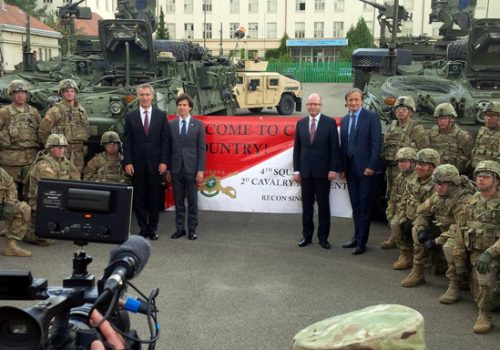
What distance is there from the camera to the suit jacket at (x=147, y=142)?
819cm

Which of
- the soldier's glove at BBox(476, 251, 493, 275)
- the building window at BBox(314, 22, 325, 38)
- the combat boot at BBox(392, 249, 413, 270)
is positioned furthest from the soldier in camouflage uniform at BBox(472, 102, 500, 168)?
the building window at BBox(314, 22, 325, 38)

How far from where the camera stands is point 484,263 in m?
5.42

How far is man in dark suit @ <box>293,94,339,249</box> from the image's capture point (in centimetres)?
776

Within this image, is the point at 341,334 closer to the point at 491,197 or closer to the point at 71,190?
the point at 71,190

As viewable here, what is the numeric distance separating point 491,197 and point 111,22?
29.2 ft

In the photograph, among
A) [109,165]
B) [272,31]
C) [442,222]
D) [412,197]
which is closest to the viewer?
[442,222]

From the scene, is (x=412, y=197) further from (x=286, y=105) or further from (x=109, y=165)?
Result: (x=286, y=105)

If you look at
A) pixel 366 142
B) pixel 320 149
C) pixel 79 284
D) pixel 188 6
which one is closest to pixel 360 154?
pixel 366 142

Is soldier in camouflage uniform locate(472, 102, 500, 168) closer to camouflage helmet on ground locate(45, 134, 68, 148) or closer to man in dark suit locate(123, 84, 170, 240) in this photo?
man in dark suit locate(123, 84, 170, 240)

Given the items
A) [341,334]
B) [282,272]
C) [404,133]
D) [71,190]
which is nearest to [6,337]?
[71,190]

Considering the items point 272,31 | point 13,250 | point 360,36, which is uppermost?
point 272,31

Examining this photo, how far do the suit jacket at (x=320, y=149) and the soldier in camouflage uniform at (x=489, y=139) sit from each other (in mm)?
1641

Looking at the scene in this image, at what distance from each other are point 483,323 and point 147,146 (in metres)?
4.47

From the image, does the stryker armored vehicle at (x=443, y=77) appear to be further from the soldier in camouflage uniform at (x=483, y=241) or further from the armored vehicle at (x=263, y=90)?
the armored vehicle at (x=263, y=90)
